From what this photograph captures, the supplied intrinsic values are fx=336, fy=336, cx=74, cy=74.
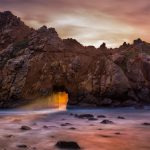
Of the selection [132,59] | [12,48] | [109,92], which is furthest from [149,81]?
[12,48]

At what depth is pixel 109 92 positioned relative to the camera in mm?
87688

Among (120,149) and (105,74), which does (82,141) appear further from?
(105,74)

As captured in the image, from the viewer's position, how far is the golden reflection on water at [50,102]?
88.8 m

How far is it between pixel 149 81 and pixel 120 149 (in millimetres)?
72543

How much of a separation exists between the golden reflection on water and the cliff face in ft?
4.95

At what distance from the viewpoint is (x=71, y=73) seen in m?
95.1

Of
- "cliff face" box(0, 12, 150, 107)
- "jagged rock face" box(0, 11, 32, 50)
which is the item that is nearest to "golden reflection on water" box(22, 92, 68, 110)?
"cliff face" box(0, 12, 150, 107)

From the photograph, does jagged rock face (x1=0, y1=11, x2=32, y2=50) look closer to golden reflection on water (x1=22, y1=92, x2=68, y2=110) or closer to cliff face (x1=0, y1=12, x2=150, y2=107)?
Answer: cliff face (x1=0, y1=12, x2=150, y2=107)

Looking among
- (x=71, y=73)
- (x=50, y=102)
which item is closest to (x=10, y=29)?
(x=71, y=73)

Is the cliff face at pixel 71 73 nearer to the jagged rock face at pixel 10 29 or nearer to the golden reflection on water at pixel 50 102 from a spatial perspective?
the golden reflection on water at pixel 50 102

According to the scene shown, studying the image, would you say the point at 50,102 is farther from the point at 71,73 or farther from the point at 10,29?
the point at 10,29

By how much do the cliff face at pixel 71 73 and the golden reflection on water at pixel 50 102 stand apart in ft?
4.95

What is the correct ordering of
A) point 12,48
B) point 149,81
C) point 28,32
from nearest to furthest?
point 149,81
point 12,48
point 28,32

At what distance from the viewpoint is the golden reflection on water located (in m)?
88.8
